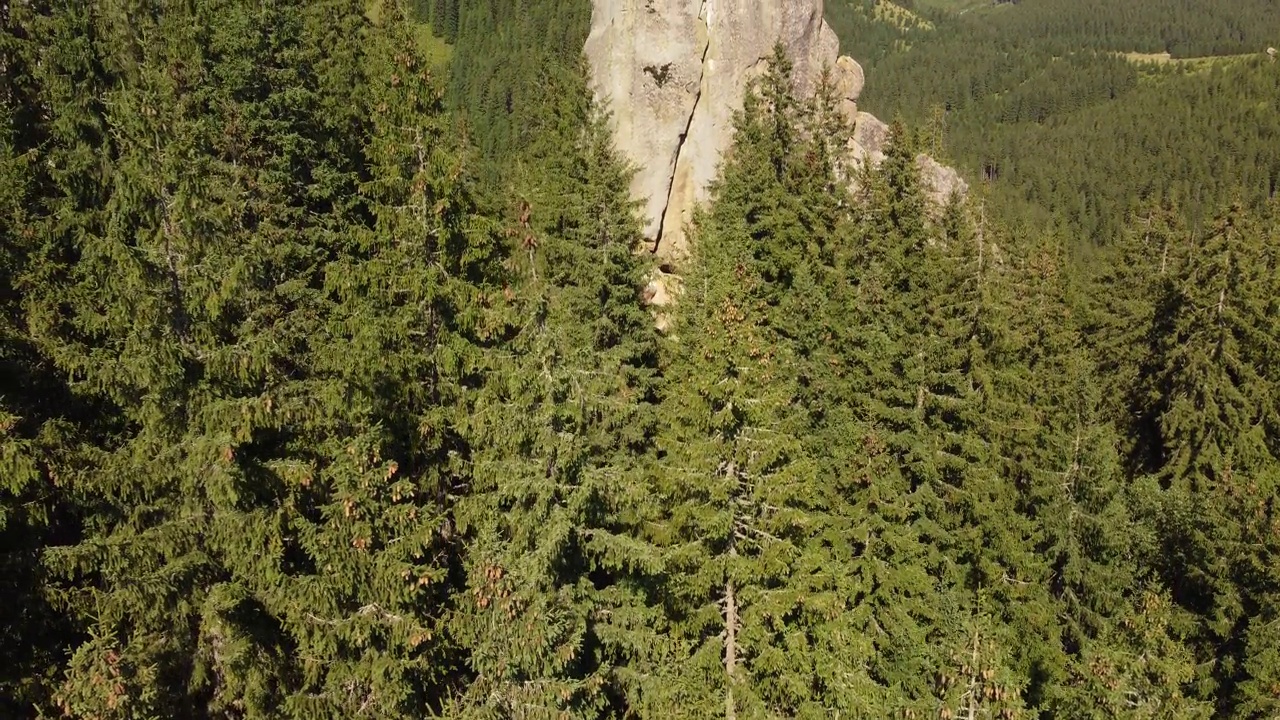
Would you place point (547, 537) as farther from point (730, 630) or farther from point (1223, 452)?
point (1223, 452)

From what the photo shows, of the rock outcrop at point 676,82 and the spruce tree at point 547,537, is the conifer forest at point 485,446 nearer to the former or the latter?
the spruce tree at point 547,537

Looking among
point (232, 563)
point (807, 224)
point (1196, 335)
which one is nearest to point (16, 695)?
point (232, 563)

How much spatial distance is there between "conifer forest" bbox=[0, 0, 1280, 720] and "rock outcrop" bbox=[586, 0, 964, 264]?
747 cm

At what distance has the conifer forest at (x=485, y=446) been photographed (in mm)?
11734

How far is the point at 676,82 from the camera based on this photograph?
1192 inches

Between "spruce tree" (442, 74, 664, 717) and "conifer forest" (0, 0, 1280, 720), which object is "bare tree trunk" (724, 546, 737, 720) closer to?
"conifer forest" (0, 0, 1280, 720)

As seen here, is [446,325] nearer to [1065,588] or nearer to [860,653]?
[860,653]

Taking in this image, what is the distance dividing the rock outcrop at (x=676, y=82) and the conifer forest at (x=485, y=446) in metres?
7.47

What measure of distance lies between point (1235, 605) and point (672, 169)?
2259cm

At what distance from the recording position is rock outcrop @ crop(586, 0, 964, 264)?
3016cm

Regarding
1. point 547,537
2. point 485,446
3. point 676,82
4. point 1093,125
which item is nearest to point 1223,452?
point 676,82

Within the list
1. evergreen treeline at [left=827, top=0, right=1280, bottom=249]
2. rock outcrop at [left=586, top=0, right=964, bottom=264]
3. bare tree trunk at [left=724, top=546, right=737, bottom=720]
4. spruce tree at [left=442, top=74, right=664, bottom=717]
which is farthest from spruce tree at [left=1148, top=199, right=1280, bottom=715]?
evergreen treeline at [left=827, top=0, right=1280, bottom=249]

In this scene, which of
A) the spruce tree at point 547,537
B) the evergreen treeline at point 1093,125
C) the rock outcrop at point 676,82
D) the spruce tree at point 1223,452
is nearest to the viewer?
the spruce tree at point 547,537

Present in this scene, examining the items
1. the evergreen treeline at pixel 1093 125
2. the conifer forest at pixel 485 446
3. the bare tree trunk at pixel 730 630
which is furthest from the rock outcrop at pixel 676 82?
the evergreen treeline at pixel 1093 125
